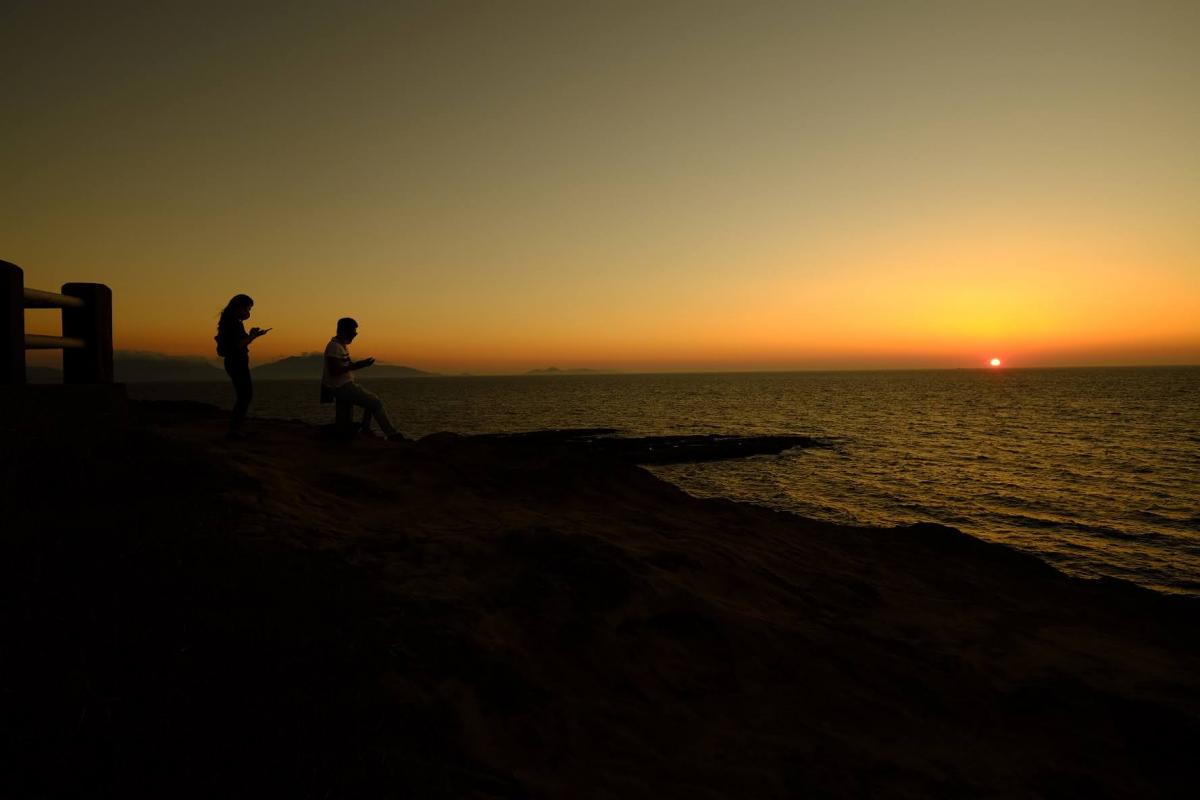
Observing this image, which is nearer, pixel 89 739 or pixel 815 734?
pixel 89 739

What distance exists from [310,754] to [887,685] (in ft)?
14.2

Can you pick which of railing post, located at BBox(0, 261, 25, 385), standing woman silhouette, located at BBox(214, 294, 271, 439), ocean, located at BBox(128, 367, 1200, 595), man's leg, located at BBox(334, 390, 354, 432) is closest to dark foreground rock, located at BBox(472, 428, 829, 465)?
ocean, located at BBox(128, 367, 1200, 595)

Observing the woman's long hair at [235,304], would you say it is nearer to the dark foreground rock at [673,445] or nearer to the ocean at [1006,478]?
the ocean at [1006,478]

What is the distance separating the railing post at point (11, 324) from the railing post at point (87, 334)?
43.0 inches

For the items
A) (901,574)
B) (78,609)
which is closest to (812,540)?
(901,574)

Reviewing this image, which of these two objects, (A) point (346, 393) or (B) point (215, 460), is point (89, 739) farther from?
(A) point (346, 393)

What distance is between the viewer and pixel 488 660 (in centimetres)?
445

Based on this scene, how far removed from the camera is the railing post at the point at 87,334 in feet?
25.6

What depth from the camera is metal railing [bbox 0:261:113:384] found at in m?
6.64

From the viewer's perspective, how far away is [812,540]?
386 inches

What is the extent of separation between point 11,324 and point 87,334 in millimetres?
1486

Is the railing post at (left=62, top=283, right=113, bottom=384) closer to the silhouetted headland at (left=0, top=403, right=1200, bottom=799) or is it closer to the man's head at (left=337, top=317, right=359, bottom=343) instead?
the silhouetted headland at (left=0, top=403, right=1200, bottom=799)

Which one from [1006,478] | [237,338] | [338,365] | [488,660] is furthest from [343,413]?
[1006,478]

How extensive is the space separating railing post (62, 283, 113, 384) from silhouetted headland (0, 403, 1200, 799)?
1.39m
